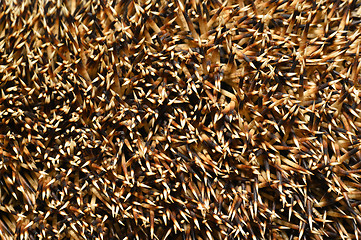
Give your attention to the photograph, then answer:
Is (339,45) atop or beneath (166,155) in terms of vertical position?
atop

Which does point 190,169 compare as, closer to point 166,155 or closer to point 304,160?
point 166,155

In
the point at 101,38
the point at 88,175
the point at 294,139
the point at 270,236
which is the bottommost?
the point at 270,236

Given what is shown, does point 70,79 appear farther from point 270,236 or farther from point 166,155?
point 270,236

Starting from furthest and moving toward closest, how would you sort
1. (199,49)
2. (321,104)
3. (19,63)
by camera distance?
A: (19,63) < (199,49) < (321,104)

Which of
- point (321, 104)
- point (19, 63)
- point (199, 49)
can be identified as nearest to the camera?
point (321, 104)

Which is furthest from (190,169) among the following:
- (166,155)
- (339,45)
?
(339,45)

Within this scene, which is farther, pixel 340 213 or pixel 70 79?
pixel 70 79

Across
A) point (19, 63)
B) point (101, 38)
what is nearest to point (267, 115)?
point (101, 38)
